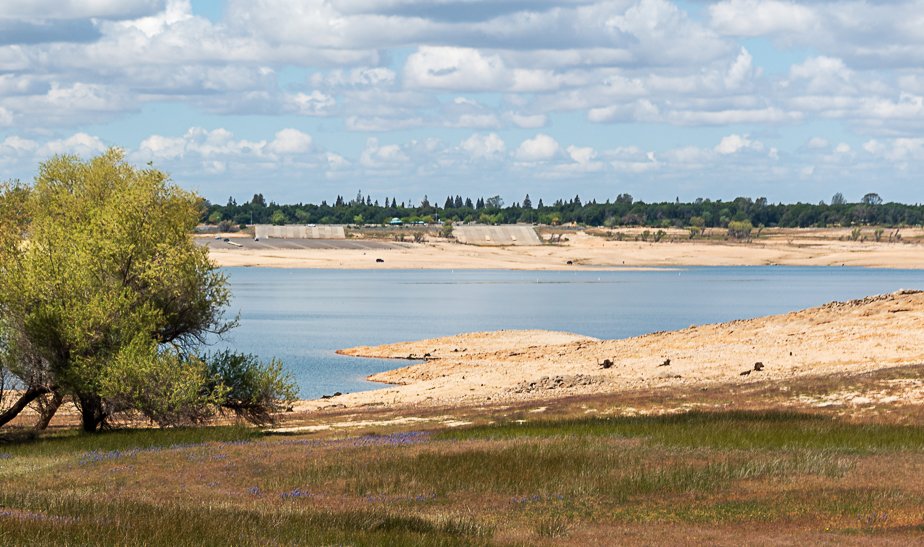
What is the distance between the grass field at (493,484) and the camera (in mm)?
19078

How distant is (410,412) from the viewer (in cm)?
4509

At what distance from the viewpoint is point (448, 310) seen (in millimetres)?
136625

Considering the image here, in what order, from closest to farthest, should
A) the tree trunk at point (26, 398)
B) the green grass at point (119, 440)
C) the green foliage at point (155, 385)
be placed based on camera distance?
the green grass at point (119, 440) → the green foliage at point (155, 385) → the tree trunk at point (26, 398)

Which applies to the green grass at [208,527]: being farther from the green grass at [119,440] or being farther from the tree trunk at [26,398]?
the tree trunk at [26,398]

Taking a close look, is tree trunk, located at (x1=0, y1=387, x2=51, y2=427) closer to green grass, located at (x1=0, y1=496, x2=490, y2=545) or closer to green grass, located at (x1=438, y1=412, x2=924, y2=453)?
green grass, located at (x1=438, y1=412, x2=924, y2=453)

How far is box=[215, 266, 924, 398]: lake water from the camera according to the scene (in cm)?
8656

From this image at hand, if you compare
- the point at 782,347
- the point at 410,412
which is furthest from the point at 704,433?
the point at 782,347

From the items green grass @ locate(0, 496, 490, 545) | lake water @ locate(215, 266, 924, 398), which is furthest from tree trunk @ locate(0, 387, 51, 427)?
lake water @ locate(215, 266, 924, 398)

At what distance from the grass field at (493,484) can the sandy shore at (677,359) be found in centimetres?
1138

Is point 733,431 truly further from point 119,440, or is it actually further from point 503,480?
point 119,440

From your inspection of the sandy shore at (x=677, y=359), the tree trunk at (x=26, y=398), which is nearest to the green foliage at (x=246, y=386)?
the tree trunk at (x=26, y=398)

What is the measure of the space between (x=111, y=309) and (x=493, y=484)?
18.0 metres

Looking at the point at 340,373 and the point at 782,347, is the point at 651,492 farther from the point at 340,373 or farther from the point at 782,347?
the point at 340,373

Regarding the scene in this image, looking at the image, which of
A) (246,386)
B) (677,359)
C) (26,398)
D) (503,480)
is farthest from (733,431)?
(677,359)
